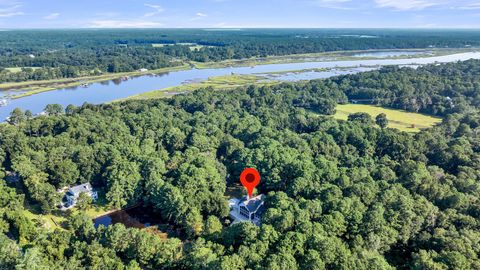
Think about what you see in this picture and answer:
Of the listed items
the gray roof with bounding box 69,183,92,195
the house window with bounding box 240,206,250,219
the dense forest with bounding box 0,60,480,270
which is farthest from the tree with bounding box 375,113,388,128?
the gray roof with bounding box 69,183,92,195

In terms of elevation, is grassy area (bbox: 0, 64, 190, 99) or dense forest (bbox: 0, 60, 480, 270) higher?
grassy area (bbox: 0, 64, 190, 99)

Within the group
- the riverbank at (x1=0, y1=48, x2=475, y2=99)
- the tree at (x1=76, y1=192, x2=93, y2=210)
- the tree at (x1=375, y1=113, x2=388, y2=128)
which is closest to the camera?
the tree at (x1=76, y1=192, x2=93, y2=210)

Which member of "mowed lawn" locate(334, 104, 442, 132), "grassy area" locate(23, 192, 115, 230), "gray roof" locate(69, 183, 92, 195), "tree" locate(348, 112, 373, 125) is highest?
"tree" locate(348, 112, 373, 125)

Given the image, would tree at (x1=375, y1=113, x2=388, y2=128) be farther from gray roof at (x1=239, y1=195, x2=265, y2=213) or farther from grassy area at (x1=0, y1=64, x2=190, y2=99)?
grassy area at (x1=0, y1=64, x2=190, y2=99)

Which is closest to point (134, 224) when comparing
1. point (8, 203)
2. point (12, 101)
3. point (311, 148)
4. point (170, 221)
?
point (170, 221)

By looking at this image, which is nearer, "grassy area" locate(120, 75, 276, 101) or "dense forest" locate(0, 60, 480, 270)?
"dense forest" locate(0, 60, 480, 270)

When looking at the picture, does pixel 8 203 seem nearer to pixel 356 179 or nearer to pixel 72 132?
pixel 72 132
